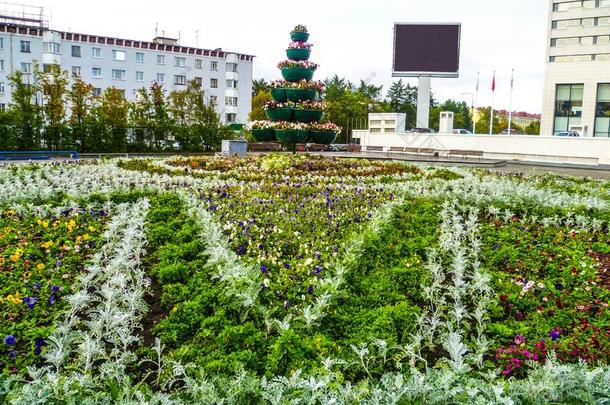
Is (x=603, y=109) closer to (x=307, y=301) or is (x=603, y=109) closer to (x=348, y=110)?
(x=348, y=110)

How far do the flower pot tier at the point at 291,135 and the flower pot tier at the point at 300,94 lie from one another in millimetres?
1590

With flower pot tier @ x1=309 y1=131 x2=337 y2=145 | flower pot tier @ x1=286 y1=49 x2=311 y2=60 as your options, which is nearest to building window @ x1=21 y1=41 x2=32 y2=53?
flower pot tier @ x1=286 y1=49 x2=311 y2=60

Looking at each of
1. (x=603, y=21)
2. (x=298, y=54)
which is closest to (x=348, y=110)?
(x=603, y=21)

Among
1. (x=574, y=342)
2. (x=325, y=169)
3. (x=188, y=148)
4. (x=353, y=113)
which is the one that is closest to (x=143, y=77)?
(x=353, y=113)

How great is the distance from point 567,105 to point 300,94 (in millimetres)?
46964

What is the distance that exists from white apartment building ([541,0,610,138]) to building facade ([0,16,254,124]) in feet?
123

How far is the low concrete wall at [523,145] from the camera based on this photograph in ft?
108

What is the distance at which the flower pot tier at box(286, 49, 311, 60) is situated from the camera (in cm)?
2216

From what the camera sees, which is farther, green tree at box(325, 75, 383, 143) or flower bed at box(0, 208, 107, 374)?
green tree at box(325, 75, 383, 143)

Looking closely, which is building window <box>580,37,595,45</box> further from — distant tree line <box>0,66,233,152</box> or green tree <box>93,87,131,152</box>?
green tree <box>93,87,131,152</box>

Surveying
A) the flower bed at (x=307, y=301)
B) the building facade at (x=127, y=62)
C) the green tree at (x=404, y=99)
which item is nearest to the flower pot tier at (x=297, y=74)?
the flower bed at (x=307, y=301)

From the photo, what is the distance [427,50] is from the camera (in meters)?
48.0

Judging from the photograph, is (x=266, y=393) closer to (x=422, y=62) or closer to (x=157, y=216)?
(x=157, y=216)

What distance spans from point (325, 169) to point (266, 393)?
1296 cm
